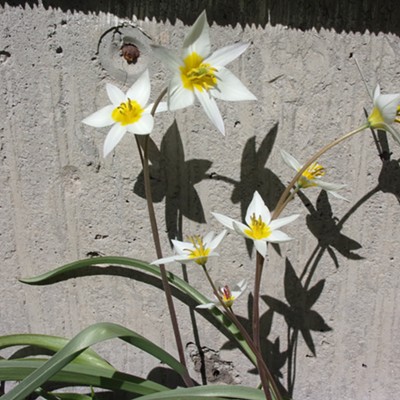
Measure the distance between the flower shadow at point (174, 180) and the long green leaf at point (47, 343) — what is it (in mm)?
326

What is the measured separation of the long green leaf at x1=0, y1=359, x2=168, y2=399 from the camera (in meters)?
0.99

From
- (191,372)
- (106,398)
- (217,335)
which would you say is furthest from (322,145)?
(106,398)

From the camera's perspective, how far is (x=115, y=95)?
3.27 feet

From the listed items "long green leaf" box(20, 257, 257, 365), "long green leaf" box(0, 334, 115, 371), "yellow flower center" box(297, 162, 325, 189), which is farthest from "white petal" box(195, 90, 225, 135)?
"long green leaf" box(0, 334, 115, 371)

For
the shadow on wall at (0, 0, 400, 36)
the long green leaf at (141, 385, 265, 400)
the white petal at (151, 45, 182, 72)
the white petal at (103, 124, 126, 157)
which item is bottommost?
the long green leaf at (141, 385, 265, 400)

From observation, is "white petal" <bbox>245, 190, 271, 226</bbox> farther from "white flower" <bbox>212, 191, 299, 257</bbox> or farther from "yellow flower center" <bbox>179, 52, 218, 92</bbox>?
"yellow flower center" <bbox>179, 52, 218, 92</bbox>

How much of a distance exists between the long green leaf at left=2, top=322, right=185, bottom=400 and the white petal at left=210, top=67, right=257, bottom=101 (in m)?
0.46

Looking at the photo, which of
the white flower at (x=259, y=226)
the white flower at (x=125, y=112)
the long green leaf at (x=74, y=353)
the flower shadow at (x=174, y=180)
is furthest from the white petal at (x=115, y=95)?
the long green leaf at (x=74, y=353)

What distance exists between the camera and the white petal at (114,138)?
3.08 ft

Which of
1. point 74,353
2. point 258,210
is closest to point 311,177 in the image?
point 258,210

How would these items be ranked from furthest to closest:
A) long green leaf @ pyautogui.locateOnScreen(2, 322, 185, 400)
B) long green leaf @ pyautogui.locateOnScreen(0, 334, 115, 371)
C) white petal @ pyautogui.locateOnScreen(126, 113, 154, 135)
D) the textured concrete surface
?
1. long green leaf @ pyautogui.locateOnScreen(0, 334, 115, 371)
2. the textured concrete surface
3. white petal @ pyautogui.locateOnScreen(126, 113, 154, 135)
4. long green leaf @ pyautogui.locateOnScreen(2, 322, 185, 400)

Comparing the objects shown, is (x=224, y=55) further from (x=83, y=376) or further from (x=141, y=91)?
(x=83, y=376)

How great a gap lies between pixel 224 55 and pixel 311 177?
286mm

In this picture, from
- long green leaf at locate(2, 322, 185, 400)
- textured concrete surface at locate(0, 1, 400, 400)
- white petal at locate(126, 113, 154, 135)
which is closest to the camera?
long green leaf at locate(2, 322, 185, 400)
